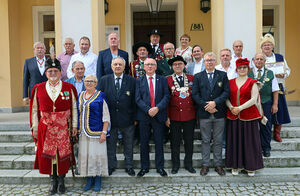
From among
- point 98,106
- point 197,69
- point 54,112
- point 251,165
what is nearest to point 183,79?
point 197,69

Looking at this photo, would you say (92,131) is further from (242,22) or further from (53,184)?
(242,22)

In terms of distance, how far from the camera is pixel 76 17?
18.2 feet

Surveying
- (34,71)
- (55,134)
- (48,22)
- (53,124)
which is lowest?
(55,134)

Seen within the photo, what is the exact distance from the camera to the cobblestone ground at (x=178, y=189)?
145 inches

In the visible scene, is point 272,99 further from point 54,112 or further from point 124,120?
point 54,112

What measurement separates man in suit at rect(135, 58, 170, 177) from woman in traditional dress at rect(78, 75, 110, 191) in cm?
55

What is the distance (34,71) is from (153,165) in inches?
107

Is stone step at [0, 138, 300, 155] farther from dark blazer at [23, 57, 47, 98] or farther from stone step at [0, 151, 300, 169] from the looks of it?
dark blazer at [23, 57, 47, 98]

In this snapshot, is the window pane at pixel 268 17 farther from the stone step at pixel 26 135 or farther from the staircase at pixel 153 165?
the stone step at pixel 26 135

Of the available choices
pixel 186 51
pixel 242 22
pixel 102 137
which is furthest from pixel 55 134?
pixel 242 22

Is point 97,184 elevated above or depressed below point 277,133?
below

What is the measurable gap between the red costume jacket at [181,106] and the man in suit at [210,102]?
101mm

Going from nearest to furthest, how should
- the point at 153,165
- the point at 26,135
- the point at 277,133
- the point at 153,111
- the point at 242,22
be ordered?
the point at 153,111 → the point at 153,165 → the point at 277,133 → the point at 26,135 → the point at 242,22

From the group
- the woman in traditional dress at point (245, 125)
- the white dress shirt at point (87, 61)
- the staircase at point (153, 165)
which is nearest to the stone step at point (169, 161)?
the staircase at point (153, 165)
